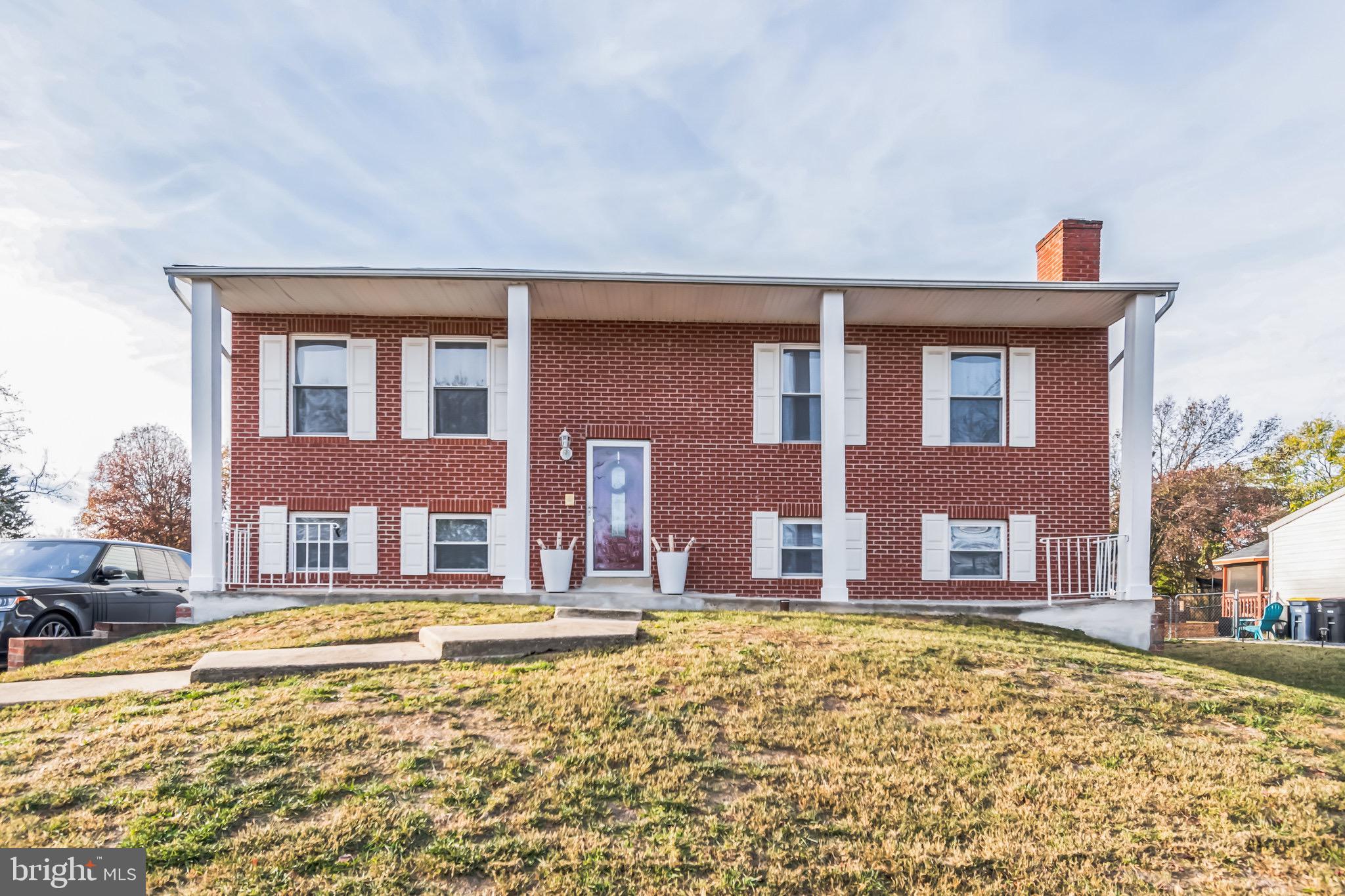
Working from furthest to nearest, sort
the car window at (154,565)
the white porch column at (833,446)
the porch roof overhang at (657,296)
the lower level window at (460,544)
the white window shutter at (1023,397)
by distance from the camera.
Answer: the white window shutter at (1023,397), the lower level window at (460,544), the car window at (154,565), the white porch column at (833,446), the porch roof overhang at (657,296)

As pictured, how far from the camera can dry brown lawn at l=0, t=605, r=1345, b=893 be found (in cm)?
370

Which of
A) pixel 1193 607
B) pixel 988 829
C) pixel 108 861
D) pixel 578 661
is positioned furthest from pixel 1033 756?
pixel 1193 607

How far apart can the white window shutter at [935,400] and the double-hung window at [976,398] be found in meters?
0.15

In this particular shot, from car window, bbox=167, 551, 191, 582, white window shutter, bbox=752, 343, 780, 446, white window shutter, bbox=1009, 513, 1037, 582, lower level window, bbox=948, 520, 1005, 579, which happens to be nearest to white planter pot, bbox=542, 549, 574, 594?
white window shutter, bbox=752, 343, 780, 446

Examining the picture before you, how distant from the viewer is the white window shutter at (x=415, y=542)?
37.4 feet

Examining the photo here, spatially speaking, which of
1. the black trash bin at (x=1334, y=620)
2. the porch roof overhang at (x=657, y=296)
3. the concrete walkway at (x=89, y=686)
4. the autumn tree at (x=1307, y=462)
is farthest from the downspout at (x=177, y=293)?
the autumn tree at (x=1307, y=462)

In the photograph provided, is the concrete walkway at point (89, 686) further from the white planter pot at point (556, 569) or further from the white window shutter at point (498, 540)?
the white window shutter at point (498, 540)

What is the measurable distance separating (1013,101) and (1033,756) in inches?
366

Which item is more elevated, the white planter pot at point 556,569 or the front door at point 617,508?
the front door at point 617,508

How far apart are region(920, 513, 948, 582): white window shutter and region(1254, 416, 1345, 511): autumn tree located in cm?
3000

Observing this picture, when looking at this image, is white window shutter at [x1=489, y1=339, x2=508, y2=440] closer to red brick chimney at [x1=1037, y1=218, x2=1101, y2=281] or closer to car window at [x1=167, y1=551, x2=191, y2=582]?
car window at [x1=167, y1=551, x2=191, y2=582]

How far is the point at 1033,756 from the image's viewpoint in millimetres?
4871

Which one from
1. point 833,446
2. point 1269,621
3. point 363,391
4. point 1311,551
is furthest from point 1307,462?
point 363,391

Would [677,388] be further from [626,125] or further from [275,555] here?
[275,555]
